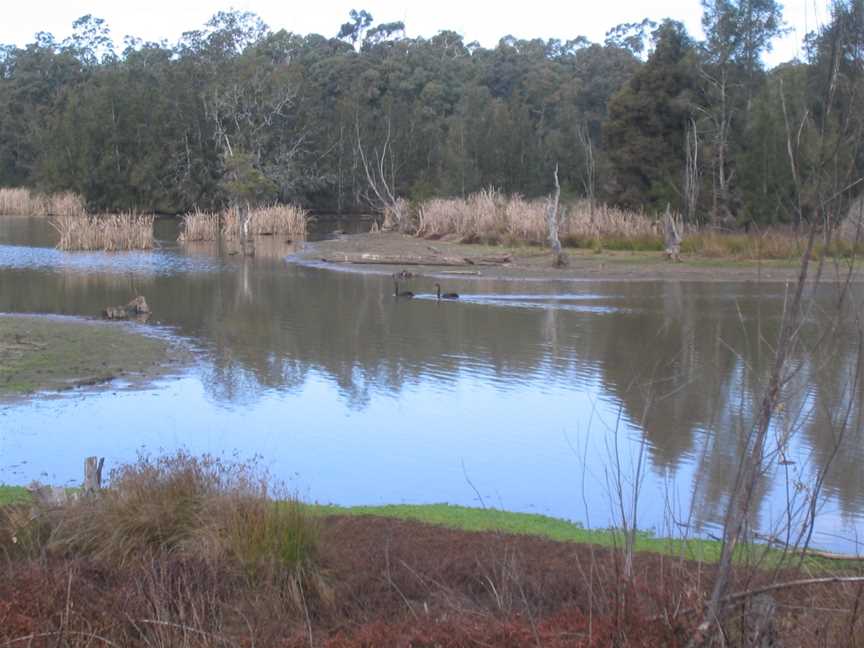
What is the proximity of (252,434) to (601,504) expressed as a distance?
4.21 meters

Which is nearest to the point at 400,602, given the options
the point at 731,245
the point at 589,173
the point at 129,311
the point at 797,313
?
the point at 797,313

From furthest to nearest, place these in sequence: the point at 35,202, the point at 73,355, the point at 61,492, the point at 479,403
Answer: the point at 35,202, the point at 73,355, the point at 479,403, the point at 61,492

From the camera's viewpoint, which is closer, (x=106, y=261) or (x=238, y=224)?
(x=106, y=261)

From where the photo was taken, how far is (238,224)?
4362 centimetres

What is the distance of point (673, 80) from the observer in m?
39.0

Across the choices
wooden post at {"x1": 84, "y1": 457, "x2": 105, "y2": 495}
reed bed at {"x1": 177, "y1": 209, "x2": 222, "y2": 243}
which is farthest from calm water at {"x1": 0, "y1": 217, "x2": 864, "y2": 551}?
reed bed at {"x1": 177, "y1": 209, "x2": 222, "y2": 243}

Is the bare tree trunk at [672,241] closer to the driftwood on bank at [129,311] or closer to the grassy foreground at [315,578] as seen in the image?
the driftwood on bank at [129,311]

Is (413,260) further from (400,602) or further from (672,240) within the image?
(400,602)

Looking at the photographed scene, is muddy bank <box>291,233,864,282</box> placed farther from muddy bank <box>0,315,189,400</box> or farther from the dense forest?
muddy bank <box>0,315,189,400</box>

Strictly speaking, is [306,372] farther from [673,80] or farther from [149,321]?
[673,80]

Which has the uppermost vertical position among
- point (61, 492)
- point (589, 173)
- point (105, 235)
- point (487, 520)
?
point (589, 173)

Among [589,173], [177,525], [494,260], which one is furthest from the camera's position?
[589,173]

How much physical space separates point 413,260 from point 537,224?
569 cm

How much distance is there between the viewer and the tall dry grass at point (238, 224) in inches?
1709
